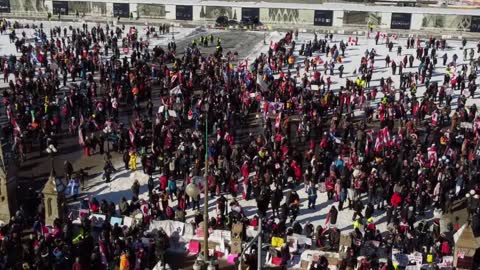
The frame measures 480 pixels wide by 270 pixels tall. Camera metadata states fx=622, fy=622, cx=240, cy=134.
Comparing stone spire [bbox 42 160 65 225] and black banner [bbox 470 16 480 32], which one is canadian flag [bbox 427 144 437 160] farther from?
black banner [bbox 470 16 480 32]

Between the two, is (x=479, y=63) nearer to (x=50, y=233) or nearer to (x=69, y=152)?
(x=69, y=152)

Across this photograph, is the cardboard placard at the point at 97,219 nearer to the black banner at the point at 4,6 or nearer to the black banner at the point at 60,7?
the black banner at the point at 60,7

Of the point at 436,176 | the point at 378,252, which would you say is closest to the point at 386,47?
the point at 436,176

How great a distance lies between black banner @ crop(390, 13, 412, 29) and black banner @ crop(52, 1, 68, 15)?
32.3 metres

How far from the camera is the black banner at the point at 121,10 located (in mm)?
61131

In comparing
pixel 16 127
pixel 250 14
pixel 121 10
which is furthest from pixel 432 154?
pixel 121 10

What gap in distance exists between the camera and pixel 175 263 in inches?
710

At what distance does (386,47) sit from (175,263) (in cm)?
3383

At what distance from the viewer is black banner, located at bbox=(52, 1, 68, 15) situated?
6306cm

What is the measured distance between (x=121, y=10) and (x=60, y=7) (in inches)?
266

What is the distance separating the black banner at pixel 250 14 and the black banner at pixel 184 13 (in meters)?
5.41

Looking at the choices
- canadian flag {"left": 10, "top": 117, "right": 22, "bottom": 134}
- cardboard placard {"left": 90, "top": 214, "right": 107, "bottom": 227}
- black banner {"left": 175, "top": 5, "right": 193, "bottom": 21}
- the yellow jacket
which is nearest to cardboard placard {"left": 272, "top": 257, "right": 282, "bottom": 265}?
the yellow jacket

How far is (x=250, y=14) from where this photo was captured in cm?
5850

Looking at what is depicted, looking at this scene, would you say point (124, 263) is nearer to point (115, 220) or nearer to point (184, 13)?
point (115, 220)
